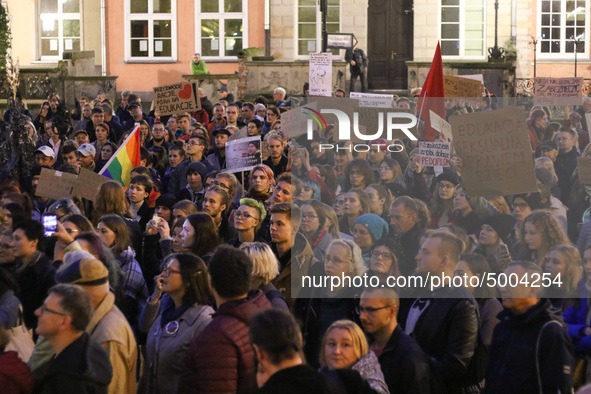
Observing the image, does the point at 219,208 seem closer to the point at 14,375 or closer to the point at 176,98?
the point at 14,375

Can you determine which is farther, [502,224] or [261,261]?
[502,224]

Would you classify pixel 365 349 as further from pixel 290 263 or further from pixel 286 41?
pixel 286 41

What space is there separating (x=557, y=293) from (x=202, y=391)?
2.16 meters

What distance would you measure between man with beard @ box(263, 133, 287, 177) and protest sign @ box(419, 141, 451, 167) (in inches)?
86.9

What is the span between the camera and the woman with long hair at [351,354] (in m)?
5.10

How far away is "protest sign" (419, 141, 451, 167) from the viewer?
9.76 m

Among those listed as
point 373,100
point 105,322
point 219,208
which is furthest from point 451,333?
point 373,100

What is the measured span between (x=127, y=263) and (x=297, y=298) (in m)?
1.40

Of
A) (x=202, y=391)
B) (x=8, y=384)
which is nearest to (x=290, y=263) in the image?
(x=202, y=391)

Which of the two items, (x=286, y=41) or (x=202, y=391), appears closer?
(x=202, y=391)

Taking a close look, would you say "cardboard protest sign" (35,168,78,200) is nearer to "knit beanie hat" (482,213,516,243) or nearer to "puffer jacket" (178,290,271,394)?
"knit beanie hat" (482,213,516,243)

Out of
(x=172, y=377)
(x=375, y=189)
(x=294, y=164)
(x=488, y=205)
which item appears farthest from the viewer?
(x=294, y=164)

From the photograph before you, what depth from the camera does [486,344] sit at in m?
6.05

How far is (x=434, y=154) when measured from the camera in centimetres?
984
